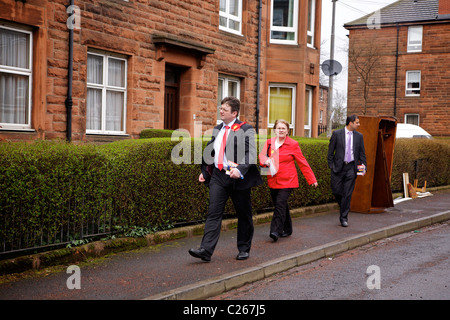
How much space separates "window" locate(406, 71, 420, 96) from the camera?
130ft

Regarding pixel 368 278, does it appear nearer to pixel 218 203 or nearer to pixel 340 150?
pixel 218 203

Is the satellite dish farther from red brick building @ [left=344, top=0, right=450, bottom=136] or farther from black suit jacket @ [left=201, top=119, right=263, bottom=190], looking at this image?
red brick building @ [left=344, top=0, right=450, bottom=136]

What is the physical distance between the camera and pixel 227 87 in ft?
53.7

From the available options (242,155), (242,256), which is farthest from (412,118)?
(242,155)

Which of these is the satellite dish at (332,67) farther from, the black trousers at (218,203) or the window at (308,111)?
the black trousers at (218,203)

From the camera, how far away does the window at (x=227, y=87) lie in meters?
16.1

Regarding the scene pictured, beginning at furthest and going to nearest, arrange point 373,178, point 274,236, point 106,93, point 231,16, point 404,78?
point 404,78
point 231,16
point 106,93
point 373,178
point 274,236

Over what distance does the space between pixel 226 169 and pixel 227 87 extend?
10012 millimetres

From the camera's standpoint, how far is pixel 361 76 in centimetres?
4128

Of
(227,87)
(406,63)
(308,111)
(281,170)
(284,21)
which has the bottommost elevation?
(281,170)

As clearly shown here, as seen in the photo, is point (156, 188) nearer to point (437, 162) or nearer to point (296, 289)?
point (296, 289)

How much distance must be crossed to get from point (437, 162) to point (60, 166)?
15017 mm

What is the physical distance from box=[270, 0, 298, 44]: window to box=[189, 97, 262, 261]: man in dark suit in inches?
490
